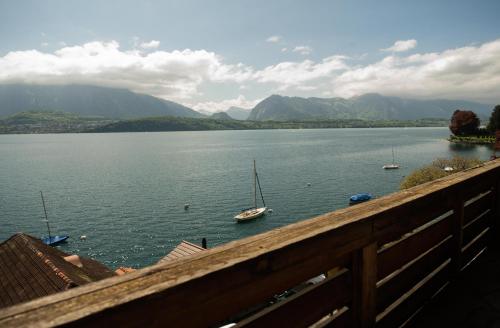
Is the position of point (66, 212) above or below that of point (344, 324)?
below

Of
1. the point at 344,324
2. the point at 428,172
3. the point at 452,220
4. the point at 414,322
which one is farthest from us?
the point at 428,172

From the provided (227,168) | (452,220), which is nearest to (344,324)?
(452,220)

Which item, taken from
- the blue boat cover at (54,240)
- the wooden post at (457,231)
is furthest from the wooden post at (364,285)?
the blue boat cover at (54,240)

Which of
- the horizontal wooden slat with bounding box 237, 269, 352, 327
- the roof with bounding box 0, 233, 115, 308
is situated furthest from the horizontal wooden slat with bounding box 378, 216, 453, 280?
the roof with bounding box 0, 233, 115, 308

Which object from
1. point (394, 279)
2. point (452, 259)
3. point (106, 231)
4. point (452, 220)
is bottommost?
point (106, 231)

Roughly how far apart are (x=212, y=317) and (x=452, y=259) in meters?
3.55

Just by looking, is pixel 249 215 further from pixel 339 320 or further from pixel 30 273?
pixel 339 320

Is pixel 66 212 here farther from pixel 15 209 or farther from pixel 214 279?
pixel 214 279

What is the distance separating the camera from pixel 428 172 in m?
42.3

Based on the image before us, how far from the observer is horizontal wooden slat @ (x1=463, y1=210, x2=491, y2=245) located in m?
4.16

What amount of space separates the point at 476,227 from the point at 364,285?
3.01 meters

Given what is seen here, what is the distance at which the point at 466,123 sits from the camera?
141 m

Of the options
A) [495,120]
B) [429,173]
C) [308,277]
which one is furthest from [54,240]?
[495,120]

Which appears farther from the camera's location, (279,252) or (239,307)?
(279,252)
